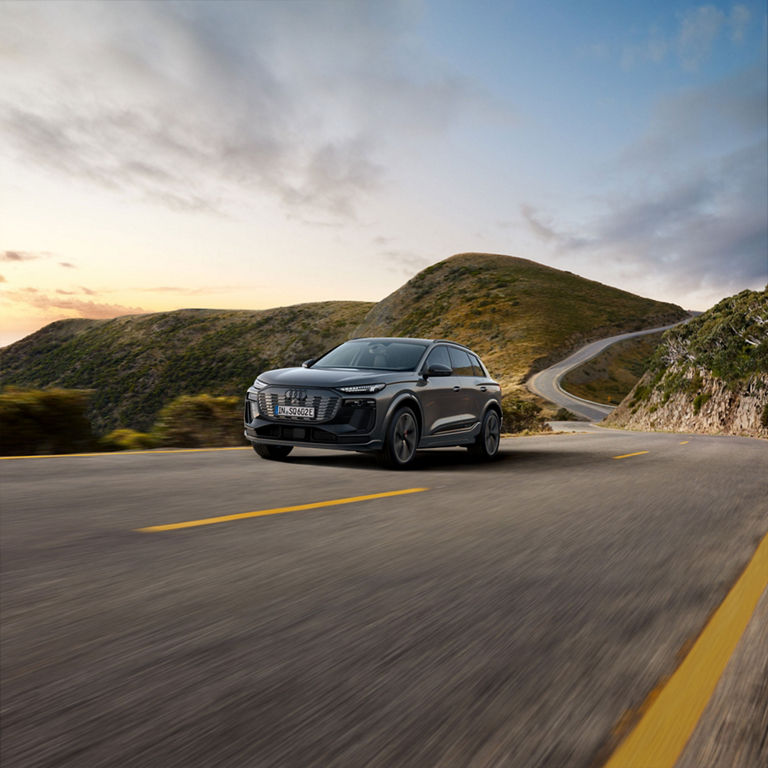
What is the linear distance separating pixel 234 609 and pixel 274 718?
112 cm

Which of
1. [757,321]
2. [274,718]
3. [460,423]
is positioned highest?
[757,321]

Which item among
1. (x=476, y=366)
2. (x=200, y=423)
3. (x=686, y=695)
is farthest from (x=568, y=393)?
(x=686, y=695)

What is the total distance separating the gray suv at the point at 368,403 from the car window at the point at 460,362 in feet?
0.22

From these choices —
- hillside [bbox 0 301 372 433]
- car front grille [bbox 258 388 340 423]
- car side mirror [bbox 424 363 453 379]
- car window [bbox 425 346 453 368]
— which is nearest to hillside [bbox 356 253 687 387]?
hillside [bbox 0 301 372 433]

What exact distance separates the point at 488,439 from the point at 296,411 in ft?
12.4

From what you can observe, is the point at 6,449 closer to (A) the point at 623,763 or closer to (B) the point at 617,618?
(B) the point at 617,618

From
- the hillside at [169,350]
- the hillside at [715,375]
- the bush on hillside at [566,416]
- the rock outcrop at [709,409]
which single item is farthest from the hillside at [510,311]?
the rock outcrop at [709,409]

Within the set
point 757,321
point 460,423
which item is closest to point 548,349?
point 757,321

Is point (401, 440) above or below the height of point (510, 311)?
below

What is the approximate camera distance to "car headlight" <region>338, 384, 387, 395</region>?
910cm

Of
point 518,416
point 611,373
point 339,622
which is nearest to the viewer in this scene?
point 339,622

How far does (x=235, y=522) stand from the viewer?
5320 millimetres

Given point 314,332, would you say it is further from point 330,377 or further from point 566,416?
point 330,377

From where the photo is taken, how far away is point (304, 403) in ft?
30.0
